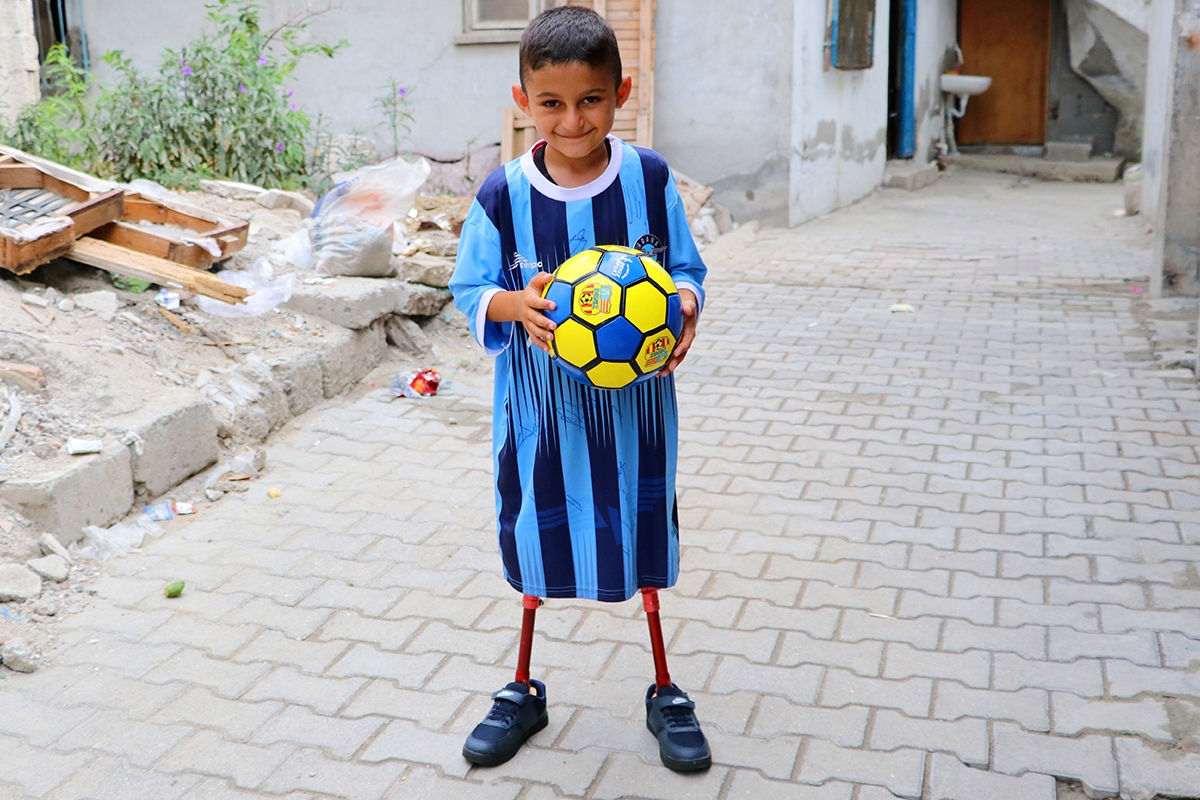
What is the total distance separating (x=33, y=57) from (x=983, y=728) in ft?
27.4

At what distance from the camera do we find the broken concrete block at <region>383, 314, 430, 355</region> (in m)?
6.02

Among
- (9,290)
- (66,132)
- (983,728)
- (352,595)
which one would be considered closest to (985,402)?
(983,728)

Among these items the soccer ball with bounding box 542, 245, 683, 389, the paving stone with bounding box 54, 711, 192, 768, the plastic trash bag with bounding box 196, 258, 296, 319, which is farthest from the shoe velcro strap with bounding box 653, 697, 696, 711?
the plastic trash bag with bounding box 196, 258, 296, 319

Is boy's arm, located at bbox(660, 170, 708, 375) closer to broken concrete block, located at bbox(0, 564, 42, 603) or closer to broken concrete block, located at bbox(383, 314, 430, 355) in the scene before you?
broken concrete block, located at bbox(0, 564, 42, 603)

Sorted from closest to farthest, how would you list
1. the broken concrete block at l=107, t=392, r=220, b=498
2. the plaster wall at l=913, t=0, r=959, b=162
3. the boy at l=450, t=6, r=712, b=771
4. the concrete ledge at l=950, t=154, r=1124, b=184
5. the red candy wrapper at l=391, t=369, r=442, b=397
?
the boy at l=450, t=6, r=712, b=771 < the broken concrete block at l=107, t=392, r=220, b=498 < the red candy wrapper at l=391, t=369, r=442, b=397 < the plaster wall at l=913, t=0, r=959, b=162 < the concrete ledge at l=950, t=154, r=1124, b=184

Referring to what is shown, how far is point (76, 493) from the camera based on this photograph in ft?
12.1

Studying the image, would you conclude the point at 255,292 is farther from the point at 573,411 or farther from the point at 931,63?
the point at 931,63

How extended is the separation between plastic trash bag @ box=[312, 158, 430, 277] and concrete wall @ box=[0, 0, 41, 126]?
350cm

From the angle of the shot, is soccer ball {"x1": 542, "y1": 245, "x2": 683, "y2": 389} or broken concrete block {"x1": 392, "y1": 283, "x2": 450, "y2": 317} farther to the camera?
broken concrete block {"x1": 392, "y1": 283, "x2": 450, "y2": 317}

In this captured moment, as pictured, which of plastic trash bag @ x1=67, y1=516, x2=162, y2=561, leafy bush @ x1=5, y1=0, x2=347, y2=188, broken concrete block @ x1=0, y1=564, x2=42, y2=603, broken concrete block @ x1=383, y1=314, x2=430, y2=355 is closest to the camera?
broken concrete block @ x1=0, y1=564, x2=42, y2=603

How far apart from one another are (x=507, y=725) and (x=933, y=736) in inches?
39.9

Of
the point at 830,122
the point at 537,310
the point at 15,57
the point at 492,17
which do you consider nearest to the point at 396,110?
the point at 492,17

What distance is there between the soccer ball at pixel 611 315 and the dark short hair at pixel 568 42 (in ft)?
1.24

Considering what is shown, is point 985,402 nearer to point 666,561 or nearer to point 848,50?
point 666,561
